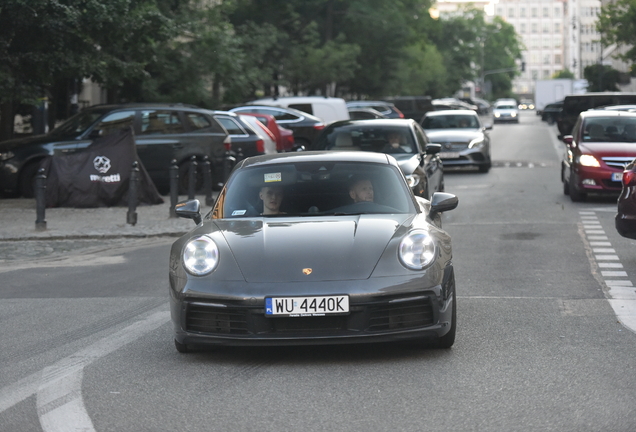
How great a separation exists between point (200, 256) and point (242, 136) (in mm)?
16049

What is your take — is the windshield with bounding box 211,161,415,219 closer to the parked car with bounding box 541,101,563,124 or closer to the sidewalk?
the sidewalk

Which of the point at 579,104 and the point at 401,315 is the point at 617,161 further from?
the point at 579,104

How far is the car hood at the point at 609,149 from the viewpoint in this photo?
18.6 m

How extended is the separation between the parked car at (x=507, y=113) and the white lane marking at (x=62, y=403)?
7591 centimetres

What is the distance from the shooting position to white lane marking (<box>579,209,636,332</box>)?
813 cm

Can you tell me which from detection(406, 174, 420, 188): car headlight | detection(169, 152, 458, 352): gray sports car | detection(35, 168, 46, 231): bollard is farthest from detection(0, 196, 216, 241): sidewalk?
detection(169, 152, 458, 352): gray sports car

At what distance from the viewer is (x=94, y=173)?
18.1 metres

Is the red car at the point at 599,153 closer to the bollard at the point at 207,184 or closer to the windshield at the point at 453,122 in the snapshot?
the bollard at the point at 207,184

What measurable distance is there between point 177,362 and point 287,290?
864 mm

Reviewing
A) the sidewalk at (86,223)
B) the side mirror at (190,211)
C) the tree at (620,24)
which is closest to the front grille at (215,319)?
the side mirror at (190,211)

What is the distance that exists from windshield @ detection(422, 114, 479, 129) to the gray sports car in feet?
69.7

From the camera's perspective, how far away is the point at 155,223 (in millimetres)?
16047

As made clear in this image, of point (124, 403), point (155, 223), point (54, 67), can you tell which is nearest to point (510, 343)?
point (124, 403)

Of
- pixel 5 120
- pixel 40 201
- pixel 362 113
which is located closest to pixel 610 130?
pixel 40 201
